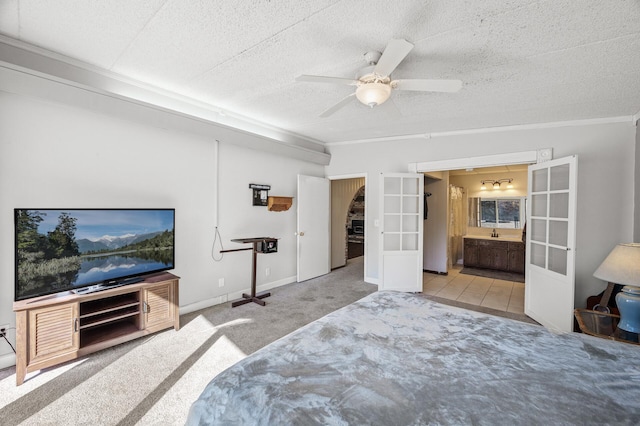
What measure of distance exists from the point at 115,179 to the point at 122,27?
1.49m

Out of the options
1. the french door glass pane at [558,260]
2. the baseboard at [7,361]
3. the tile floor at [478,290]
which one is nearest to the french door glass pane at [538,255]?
the french door glass pane at [558,260]

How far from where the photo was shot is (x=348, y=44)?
2.05 m

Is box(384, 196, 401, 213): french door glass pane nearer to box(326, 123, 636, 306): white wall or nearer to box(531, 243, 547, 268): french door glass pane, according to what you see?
box(326, 123, 636, 306): white wall

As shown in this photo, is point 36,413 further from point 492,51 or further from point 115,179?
point 492,51

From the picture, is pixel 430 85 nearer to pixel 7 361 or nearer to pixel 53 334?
pixel 53 334

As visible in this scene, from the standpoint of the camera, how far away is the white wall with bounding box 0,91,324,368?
2324mm

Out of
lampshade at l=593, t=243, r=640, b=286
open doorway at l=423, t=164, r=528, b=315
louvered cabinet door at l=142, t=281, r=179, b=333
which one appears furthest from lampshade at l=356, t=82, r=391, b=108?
open doorway at l=423, t=164, r=528, b=315

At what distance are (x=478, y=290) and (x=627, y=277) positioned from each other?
2523 mm

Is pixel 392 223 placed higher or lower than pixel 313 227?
higher

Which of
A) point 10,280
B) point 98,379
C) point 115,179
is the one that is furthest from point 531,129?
point 10,280

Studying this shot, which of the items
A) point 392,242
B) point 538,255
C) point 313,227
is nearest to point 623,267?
point 538,255

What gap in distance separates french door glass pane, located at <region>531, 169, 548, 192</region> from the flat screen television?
4391 mm

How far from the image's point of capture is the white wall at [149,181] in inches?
91.5

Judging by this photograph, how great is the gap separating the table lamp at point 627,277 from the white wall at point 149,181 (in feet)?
12.8
